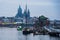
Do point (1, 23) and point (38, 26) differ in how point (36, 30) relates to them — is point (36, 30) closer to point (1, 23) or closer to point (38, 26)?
point (38, 26)

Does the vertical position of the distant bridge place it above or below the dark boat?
above

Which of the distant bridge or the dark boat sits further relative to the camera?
the dark boat

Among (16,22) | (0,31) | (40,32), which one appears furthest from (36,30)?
(0,31)

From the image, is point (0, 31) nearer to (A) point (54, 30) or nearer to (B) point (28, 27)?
(B) point (28, 27)

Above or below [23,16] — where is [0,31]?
below

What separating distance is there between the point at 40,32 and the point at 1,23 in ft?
5.67

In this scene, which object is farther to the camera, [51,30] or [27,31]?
[27,31]

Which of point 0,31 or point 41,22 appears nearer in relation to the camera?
point 41,22

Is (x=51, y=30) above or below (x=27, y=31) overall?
above

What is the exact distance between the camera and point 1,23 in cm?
1167

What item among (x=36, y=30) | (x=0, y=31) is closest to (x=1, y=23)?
(x=36, y=30)

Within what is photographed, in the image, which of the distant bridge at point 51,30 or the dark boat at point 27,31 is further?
the dark boat at point 27,31

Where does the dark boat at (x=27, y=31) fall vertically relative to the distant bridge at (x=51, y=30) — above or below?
below

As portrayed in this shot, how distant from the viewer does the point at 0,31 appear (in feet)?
49.8
